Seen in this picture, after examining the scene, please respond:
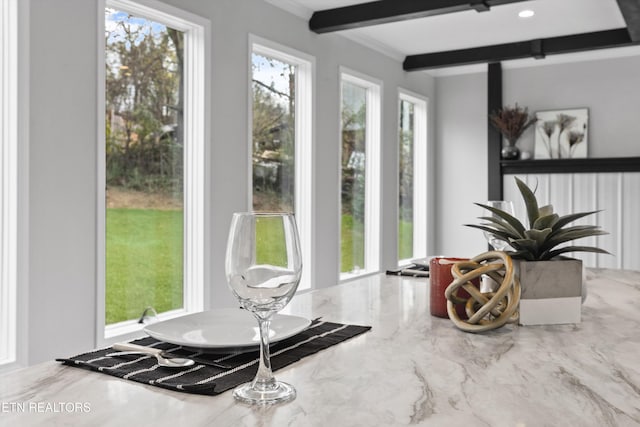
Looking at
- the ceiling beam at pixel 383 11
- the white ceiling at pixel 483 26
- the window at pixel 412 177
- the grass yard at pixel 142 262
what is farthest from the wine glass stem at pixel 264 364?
the window at pixel 412 177

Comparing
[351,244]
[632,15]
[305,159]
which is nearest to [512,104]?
[632,15]

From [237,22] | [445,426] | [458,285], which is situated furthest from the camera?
[237,22]

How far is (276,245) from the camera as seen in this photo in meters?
0.70

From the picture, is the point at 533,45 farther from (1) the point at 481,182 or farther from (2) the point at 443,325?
(2) the point at 443,325

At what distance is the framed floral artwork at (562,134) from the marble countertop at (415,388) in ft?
15.7

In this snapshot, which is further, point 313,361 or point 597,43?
point 597,43

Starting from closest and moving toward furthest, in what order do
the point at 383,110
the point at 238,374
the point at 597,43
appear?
the point at 238,374 → the point at 597,43 → the point at 383,110

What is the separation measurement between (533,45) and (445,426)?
4904mm

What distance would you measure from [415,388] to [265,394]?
208 mm

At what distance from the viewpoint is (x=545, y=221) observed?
120 cm

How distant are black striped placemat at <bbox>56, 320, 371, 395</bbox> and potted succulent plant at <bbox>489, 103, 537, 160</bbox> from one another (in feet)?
16.8

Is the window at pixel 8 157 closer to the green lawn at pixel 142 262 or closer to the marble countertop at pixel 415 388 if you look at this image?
the green lawn at pixel 142 262

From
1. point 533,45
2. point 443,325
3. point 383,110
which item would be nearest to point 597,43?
point 533,45

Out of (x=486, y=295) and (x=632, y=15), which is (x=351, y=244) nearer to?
(x=632, y=15)
